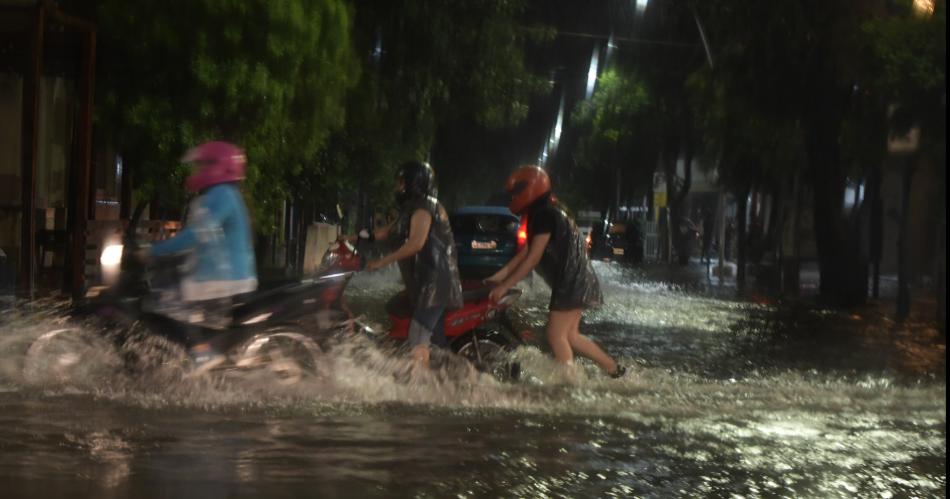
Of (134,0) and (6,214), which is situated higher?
(134,0)

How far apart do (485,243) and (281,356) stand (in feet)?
42.5

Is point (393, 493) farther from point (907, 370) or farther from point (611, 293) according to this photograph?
point (611, 293)

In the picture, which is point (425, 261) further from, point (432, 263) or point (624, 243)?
point (624, 243)

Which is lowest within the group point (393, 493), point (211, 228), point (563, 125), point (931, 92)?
point (393, 493)

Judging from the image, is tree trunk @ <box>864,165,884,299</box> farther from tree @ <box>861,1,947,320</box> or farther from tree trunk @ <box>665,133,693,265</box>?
tree trunk @ <box>665,133,693,265</box>

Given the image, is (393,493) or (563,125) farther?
(563,125)

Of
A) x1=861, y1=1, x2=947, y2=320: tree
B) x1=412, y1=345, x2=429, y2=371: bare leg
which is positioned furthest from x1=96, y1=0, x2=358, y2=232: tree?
x1=412, y1=345, x2=429, y2=371: bare leg

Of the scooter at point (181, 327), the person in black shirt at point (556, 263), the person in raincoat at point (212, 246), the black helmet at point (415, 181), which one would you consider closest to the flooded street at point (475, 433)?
the scooter at point (181, 327)

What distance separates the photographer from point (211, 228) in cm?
809

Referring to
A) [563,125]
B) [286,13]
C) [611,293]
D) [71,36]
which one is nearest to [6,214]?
[71,36]

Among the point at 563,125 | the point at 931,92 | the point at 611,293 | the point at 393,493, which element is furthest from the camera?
the point at 563,125

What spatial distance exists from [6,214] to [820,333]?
12334 mm

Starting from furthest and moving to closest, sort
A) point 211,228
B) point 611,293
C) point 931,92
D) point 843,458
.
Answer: point 611,293 < point 931,92 < point 211,228 < point 843,458

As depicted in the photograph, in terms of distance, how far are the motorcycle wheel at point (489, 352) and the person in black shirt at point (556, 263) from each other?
1.18 ft
